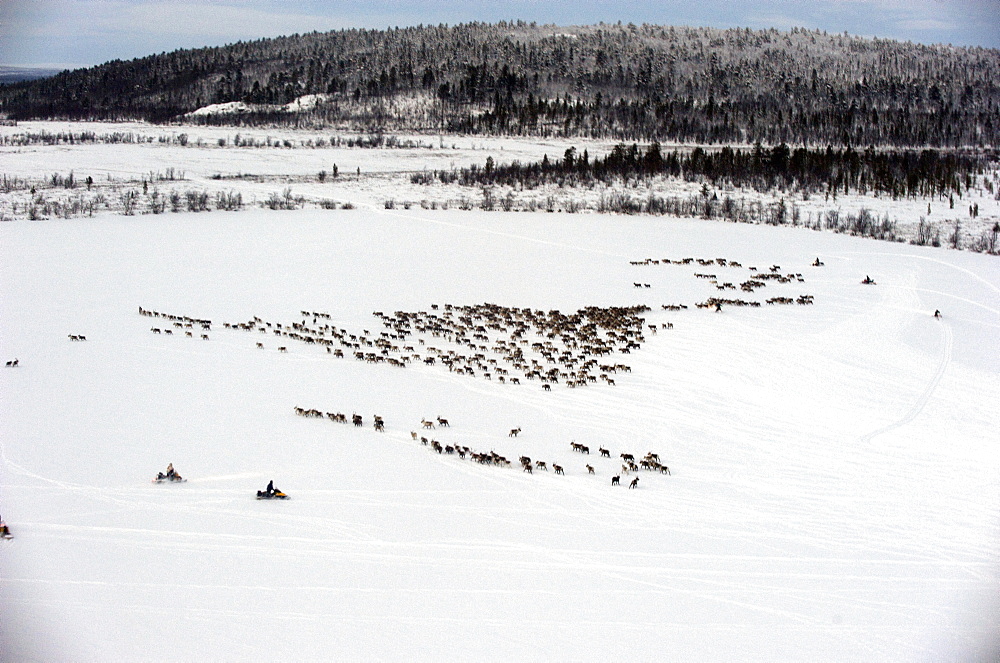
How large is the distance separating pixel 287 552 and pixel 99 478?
368cm

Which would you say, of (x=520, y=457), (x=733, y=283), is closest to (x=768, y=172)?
(x=733, y=283)

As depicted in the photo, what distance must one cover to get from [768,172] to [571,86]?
6222 centimetres

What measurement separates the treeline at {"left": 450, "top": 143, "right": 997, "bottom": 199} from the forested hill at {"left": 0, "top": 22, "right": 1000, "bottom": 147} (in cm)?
2535

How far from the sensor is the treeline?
→ 57.6 metres

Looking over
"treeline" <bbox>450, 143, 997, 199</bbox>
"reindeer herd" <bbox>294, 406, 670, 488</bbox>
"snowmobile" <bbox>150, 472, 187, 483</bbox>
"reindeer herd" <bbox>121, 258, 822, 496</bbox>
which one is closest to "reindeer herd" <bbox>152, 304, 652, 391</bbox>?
"reindeer herd" <bbox>121, 258, 822, 496</bbox>

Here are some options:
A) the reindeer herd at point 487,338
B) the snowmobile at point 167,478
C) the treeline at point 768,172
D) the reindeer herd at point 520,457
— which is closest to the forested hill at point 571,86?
the treeline at point 768,172

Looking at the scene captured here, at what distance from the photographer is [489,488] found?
473 inches

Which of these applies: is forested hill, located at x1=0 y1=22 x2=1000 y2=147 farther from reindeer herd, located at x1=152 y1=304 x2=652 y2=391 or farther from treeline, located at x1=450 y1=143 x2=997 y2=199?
reindeer herd, located at x1=152 y1=304 x2=652 y2=391

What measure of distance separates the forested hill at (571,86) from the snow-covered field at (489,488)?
7263 cm

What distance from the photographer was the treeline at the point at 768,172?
57625 mm

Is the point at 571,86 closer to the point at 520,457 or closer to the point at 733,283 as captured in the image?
the point at 733,283

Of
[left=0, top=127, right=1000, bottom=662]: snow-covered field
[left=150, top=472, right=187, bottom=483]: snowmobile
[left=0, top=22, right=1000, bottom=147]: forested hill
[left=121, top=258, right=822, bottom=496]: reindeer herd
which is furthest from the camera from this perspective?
[left=0, top=22, right=1000, bottom=147]: forested hill

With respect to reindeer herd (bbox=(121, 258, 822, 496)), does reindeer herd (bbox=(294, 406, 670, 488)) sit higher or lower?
lower

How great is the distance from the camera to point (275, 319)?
A: 23234 mm
